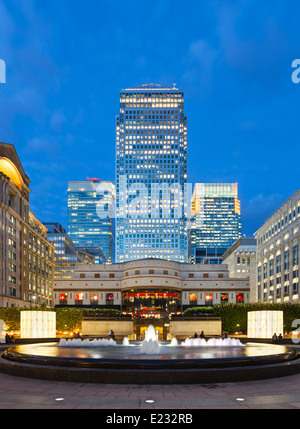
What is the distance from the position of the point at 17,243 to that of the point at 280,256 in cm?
7172

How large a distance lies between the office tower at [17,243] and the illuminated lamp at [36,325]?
38.9m

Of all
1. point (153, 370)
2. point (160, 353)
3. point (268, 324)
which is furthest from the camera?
point (268, 324)

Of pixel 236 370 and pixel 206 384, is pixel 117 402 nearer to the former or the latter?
pixel 206 384

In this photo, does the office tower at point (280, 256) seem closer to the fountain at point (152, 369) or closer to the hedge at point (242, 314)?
the hedge at point (242, 314)

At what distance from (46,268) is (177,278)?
4132 cm

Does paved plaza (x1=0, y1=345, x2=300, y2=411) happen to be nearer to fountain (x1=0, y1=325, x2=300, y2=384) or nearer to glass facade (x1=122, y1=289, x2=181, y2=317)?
fountain (x1=0, y1=325, x2=300, y2=384)

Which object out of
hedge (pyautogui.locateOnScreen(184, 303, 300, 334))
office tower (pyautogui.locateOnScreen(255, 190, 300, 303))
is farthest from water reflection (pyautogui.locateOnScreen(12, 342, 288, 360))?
office tower (pyautogui.locateOnScreen(255, 190, 300, 303))

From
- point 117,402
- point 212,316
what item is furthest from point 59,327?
point 117,402

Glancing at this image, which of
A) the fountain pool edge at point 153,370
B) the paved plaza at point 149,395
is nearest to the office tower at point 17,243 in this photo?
the fountain pool edge at point 153,370

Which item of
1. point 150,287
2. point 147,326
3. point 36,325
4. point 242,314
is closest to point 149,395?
point 36,325

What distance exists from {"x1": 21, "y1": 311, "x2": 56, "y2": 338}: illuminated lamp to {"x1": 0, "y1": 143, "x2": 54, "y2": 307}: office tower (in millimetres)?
38899

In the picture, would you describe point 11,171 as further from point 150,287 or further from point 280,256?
point 280,256

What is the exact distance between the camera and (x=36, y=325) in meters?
42.3
